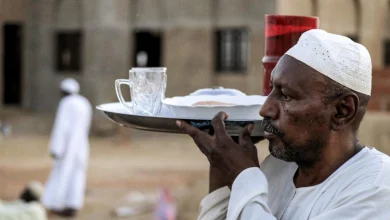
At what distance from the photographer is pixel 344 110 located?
1.58 m

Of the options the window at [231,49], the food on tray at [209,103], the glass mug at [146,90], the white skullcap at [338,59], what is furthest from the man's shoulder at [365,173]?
the window at [231,49]

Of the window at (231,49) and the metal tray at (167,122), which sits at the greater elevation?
the metal tray at (167,122)

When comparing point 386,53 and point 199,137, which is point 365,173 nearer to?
point 199,137

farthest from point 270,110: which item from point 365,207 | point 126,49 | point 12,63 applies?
point 12,63

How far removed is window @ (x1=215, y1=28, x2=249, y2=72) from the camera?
19234 mm

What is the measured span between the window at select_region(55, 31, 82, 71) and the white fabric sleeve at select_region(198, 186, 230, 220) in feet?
61.1

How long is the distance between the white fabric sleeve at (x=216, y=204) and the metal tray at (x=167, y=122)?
0.44ft

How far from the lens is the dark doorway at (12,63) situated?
21.1 m

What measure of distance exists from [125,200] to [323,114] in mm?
8991

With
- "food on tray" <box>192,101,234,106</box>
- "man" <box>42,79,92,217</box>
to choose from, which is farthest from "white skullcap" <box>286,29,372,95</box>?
"man" <box>42,79,92,217</box>

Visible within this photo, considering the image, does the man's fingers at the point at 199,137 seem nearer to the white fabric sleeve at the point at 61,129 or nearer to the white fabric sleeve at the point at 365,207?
the white fabric sleeve at the point at 365,207

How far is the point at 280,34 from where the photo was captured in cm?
202

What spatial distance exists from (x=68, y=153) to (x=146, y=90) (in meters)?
7.72

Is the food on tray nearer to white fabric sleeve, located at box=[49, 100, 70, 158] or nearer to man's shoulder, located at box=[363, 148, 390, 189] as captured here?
man's shoulder, located at box=[363, 148, 390, 189]
